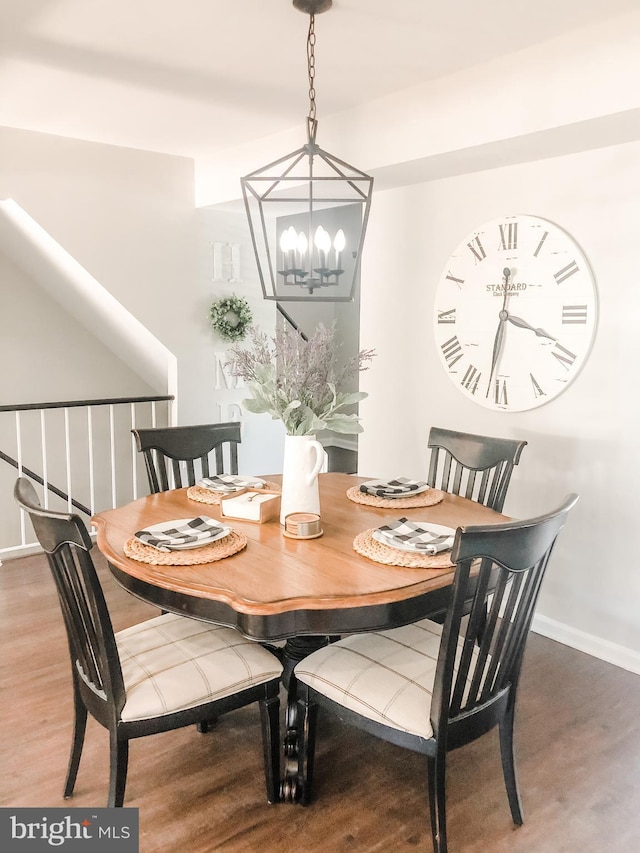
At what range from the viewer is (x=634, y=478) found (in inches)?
113

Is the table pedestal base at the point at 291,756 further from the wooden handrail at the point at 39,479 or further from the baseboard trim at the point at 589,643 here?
the wooden handrail at the point at 39,479

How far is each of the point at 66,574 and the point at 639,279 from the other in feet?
8.04

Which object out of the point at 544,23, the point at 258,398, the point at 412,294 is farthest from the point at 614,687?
the point at 544,23

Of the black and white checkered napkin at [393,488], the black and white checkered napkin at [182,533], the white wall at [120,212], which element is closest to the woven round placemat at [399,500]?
the black and white checkered napkin at [393,488]

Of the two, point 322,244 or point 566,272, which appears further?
point 566,272

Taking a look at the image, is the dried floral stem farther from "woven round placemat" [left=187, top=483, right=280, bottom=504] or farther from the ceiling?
the ceiling

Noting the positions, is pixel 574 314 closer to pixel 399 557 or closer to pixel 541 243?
pixel 541 243

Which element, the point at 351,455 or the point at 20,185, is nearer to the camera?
the point at 20,185

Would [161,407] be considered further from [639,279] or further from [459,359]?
[639,279]

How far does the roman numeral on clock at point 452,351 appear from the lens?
11.6 feet

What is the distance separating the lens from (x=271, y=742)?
2029 mm

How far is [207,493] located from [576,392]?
5.59 ft

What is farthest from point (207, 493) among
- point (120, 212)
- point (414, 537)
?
point (120, 212)

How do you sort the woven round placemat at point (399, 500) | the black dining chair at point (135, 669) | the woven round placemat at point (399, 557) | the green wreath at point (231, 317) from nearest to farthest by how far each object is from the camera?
1. the black dining chair at point (135, 669)
2. the woven round placemat at point (399, 557)
3. the woven round placemat at point (399, 500)
4. the green wreath at point (231, 317)
